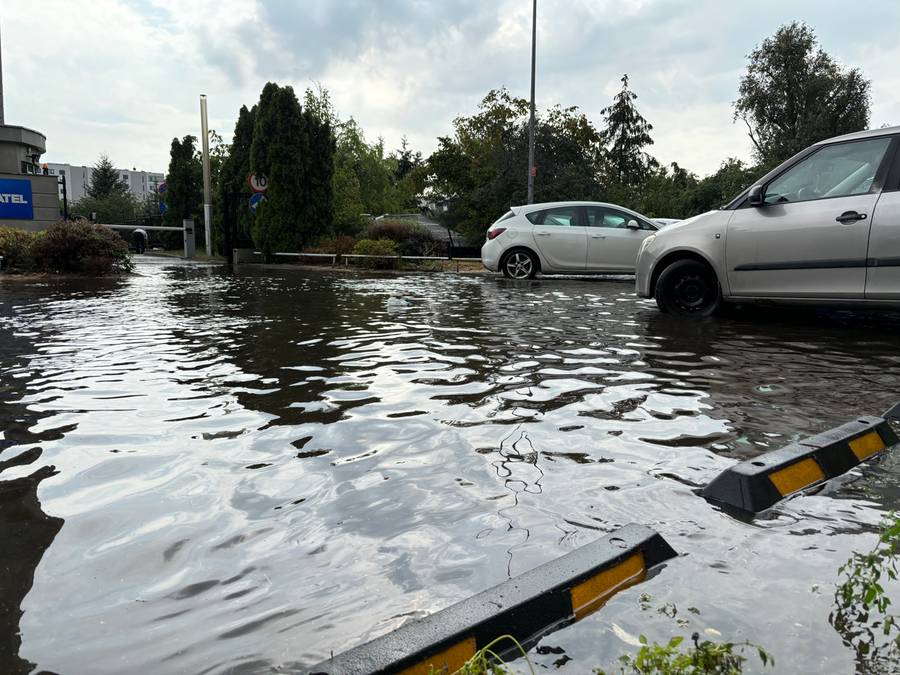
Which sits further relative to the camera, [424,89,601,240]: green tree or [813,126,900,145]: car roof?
[424,89,601,240]: green tree

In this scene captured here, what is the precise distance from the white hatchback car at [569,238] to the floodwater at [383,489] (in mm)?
7989

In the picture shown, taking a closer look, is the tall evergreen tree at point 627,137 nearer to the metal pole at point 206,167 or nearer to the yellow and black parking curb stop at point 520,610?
the metal pole at point 206,167

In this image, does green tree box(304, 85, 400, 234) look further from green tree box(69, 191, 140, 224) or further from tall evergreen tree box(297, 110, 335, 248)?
green tree box(69, 191, 140, 224)

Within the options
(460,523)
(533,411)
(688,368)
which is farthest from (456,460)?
(688,368)

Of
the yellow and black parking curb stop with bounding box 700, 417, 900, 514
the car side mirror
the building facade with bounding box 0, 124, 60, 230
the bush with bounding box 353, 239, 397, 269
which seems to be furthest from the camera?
the building facade with bounding box 0, 124, 60, 230

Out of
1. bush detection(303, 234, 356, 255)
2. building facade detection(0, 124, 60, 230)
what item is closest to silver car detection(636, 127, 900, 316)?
bush detection(303, 234, 356, 255)

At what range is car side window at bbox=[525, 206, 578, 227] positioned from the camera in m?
14.9

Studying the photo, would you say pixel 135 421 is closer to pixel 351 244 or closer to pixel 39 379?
pixel 39 379

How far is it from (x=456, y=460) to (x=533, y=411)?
1.00 metres

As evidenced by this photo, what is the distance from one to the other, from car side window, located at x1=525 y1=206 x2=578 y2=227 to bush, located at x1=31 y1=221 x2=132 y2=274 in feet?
29.4

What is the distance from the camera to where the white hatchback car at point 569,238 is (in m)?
14.7

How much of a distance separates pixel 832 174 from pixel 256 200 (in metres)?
21.5

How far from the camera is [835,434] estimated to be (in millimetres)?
3348

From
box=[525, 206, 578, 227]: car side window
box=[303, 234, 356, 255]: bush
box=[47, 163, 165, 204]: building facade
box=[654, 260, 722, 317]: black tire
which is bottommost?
box=[654, 260, 722, 317]: black tire
